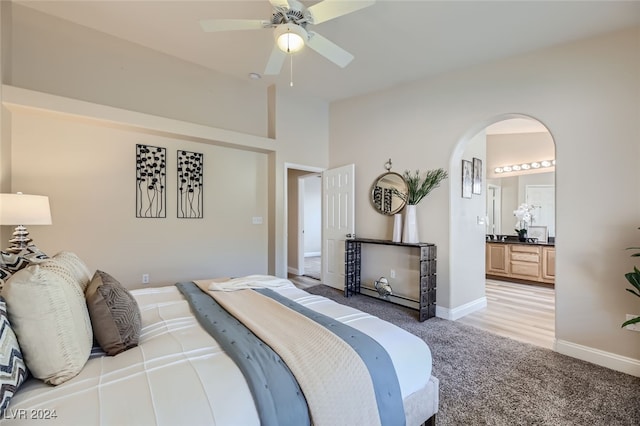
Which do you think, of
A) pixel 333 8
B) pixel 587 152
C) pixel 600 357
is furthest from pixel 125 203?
pixel 600 357

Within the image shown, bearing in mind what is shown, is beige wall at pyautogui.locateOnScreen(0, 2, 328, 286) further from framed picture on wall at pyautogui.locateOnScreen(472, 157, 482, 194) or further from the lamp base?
framed picture on wall at pyautogui.locateOnScreen(472, 157, 482, 194)

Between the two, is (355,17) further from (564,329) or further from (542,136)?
(542,136)

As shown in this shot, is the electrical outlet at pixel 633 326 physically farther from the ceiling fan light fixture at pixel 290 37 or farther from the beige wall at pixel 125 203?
the beige wall at pixel 125 203

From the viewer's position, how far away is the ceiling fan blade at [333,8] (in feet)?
6.24

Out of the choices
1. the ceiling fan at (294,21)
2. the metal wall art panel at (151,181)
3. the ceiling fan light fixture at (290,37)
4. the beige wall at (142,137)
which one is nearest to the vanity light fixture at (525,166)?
the beige wall at (142,137)

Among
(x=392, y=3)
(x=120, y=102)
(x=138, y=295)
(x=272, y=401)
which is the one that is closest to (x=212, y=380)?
(x=272, y=401)

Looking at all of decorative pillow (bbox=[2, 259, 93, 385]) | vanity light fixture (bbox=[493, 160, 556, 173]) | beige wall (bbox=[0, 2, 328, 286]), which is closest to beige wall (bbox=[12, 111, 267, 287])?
beige wall (bbox=[0, 2, 328, 286])

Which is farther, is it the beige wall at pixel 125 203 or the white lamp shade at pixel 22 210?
the beige wall at pixel 125 203

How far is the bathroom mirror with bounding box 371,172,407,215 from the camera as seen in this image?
410 cm

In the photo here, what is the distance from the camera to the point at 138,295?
2.09 meters

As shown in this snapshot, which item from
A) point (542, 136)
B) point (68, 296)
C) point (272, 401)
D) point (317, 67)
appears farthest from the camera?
point (542, 136)

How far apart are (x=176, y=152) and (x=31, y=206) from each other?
1642mm

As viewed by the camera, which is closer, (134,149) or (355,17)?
(355,17)

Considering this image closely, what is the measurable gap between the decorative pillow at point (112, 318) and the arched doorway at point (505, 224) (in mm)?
3315
